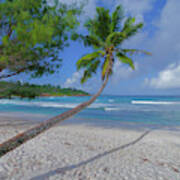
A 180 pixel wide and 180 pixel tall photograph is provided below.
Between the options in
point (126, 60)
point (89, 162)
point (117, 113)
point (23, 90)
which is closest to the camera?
point (89, 162)

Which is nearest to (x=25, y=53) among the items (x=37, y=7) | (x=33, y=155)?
(x=37, y=7)

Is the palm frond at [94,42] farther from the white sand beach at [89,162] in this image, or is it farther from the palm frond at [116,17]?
the white sand beach at [89,162]

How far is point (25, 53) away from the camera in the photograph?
4.20 metres

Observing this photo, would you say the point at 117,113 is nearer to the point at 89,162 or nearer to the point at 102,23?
the point at 102,23

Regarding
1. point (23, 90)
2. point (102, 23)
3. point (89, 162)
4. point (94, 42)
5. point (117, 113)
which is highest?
point (102, 23)

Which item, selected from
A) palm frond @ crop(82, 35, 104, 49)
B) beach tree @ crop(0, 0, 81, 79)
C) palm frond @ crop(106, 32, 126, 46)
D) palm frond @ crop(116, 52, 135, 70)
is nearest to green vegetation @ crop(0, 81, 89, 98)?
beach tree @ crop(0, 0, 81, 79)

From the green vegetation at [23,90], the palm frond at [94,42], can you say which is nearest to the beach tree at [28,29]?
the green vegetation at [23,90]

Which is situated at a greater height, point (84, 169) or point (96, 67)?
point (96, 67)

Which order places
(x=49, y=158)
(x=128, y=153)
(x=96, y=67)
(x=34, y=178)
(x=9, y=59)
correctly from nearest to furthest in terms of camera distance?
1. (x=34, y=178)
2. (x=49, y=158)
3. (x=9, y=59)
4. (x=128, y=153)
5. (x=96, y=67)

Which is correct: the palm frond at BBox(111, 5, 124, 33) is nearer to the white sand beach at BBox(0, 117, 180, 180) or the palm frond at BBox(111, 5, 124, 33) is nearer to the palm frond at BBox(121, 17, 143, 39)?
the palm frond at BBox(121, 17, 143, 39)

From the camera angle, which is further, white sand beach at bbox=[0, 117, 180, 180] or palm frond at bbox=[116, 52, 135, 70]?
palm frond at bbox=[116, 52, 135, 70]

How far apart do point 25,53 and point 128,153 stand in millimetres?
4064

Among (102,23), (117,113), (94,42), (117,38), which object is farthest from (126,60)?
(117,113)

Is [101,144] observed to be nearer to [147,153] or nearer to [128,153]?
[128,153]
